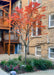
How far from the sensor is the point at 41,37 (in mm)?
12656

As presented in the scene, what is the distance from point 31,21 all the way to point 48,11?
3495 millimetres

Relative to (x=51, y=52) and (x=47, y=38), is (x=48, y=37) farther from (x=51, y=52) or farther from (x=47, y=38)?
(x=51, y=52)

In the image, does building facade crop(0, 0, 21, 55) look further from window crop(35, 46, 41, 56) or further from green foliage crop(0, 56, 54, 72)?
green foliage crop(0, 56, 54, 72)

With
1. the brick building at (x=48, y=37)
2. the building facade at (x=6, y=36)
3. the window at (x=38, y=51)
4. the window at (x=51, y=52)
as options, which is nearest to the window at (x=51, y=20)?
the brick building at (x=48, y=37)

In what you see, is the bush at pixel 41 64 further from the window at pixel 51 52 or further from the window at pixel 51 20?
the window at pixel 51 20

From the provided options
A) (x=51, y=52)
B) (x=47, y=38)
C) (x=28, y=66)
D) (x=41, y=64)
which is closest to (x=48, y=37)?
(x=47, y=38)

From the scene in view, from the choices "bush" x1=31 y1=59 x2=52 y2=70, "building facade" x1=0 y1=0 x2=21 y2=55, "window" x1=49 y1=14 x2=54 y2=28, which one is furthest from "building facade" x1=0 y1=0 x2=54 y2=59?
"building facade" x1=0 y1=0 x2=21 y2=55

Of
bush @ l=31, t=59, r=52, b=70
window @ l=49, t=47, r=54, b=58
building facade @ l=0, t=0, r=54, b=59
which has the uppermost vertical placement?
building facade @ l=0, t=0, r=54, b=59

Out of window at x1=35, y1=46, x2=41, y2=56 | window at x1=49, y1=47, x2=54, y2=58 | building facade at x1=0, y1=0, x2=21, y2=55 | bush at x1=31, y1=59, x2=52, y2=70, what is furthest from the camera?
building facade at x1=0, y1=0, x2=21, y2=55

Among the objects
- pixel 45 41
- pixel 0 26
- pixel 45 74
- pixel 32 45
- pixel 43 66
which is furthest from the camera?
pixel 0 26

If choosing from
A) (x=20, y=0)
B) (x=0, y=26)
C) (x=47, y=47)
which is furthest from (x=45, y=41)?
(x=20, y=0)

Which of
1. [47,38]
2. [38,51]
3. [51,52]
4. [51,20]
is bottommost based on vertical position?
[38,51]

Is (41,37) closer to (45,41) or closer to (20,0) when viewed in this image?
(45,41)

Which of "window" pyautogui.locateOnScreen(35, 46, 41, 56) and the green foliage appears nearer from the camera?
the green foliage
